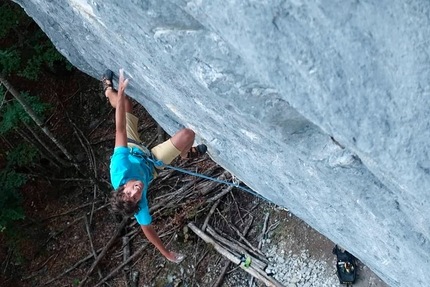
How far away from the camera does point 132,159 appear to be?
3844mm

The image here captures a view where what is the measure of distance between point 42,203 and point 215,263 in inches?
126

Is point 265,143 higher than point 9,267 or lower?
higher

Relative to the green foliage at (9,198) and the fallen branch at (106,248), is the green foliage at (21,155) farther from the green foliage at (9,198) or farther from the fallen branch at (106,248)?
the fallen branch at (106,248)

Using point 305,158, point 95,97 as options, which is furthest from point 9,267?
point 305,158

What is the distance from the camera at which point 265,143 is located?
3.00 meters

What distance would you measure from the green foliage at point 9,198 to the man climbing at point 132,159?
2.68 meters

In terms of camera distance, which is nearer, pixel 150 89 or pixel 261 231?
pixel 150 89

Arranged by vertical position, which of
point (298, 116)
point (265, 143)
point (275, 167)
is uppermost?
point (298, 116)

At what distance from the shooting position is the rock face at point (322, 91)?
172 centimetres

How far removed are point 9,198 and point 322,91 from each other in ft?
18.7

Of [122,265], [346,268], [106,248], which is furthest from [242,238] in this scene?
[106,248]

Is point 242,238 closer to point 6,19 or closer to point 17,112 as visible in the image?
point 17,112

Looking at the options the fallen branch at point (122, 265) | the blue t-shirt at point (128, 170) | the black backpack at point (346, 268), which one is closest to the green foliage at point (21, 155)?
the fallen branch at point (122, 265)

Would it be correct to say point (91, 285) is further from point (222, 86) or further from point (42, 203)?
point (222, 86)
